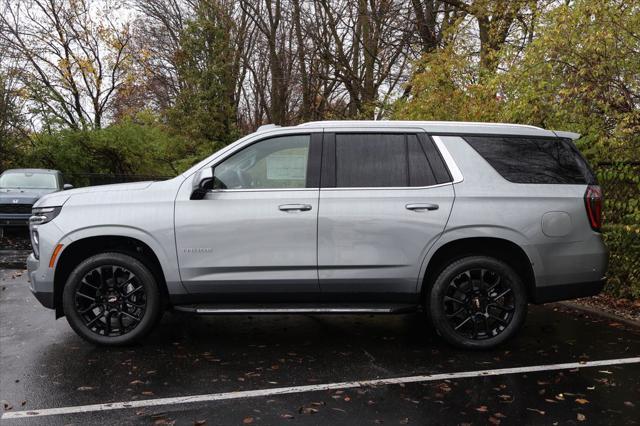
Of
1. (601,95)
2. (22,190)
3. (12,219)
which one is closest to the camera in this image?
(601,95)

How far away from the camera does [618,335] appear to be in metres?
5.66

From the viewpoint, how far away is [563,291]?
5031 mm

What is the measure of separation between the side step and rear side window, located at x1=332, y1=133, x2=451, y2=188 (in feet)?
3.43

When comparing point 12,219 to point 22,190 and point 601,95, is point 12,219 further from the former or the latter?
point 601,95

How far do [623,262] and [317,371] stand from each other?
4.50m

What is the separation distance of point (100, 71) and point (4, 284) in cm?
2776

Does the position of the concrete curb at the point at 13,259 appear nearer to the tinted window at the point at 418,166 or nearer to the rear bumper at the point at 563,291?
the tinted window at the point at 418,166

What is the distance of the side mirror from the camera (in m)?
4.84

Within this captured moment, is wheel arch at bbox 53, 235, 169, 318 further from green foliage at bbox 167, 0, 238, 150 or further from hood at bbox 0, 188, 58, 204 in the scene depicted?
green foliage at bbox 167, 0, 238, 150

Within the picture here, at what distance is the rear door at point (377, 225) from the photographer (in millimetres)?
4906

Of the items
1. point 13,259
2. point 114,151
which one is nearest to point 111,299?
point 13,259

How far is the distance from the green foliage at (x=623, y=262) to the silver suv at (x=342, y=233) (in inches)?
83.7

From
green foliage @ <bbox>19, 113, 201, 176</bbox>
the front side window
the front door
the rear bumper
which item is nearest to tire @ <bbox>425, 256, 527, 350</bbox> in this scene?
the rear bumper

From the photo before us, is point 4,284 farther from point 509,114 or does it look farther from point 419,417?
point 509,114
